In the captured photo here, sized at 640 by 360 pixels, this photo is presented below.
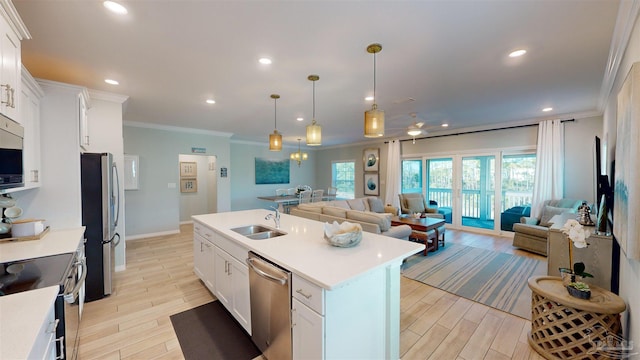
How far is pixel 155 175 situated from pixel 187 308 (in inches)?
161

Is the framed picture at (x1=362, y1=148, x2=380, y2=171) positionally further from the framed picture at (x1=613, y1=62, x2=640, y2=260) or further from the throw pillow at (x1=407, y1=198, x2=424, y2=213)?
the framed picture at (x1=613, y1=62, x2=640, y2=260)

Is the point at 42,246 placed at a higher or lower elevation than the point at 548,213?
higher

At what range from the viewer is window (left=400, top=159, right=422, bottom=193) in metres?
7.31

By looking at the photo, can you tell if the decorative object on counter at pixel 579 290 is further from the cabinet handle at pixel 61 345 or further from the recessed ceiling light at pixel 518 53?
the cabinet handle at pixel 61 345

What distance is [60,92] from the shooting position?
8.88ft

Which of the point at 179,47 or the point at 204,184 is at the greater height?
the point at 179,47

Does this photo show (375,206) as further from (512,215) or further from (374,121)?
(374,121)

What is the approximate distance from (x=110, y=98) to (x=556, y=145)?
7.82 m

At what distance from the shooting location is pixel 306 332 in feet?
4.91

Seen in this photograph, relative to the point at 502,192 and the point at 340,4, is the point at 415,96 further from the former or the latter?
the point at 502,192

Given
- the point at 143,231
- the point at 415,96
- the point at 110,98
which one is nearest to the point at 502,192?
the point at 415,96

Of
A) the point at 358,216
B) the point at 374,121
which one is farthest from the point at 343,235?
the point at 358,216

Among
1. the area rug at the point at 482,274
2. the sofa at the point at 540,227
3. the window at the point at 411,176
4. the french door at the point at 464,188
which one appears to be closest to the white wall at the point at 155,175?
the area rug at the point at 482,274

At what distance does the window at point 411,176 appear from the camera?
7307 mm
